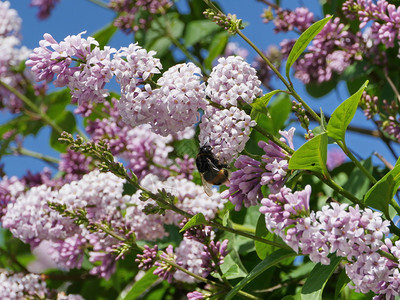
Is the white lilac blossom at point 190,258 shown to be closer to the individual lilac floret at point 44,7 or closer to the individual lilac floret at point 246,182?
the individual lilac floret at point 246,182

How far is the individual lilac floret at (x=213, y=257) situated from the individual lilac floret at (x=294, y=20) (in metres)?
1.32

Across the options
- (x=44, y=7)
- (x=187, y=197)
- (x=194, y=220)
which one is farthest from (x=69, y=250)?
(x=44, y=7)

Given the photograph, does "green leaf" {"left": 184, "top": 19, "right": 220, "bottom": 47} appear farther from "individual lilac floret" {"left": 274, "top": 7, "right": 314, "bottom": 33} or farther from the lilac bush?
"individual lilac floret" {"left": 274, "top": 7, "right": 314, "bottom": 33}

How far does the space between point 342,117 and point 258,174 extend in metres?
0.30

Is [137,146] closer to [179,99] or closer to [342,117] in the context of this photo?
[179,99]

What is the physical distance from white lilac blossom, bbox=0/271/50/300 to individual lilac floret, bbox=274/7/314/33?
5.58ft

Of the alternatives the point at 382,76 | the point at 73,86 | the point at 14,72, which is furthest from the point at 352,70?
the point at 14,72

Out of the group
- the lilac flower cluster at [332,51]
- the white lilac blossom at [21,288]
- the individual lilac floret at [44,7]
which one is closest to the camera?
the white lilac blossom at [21,288]

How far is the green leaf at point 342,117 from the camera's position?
5.61ft

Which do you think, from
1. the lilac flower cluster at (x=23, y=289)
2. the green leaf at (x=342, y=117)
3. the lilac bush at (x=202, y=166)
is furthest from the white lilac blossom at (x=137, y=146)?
the green leaf at (x=342, y=117)

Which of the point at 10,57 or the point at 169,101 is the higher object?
the point at 10,57

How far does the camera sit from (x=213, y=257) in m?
2.20

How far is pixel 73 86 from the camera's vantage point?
73.0 inches

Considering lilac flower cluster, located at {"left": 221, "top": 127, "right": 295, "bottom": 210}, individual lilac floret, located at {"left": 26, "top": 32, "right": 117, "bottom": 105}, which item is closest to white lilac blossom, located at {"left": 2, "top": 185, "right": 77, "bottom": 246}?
individual lilac floret, located at {"left": 26, "top": 32, "right": 117, "bottom": 105}
